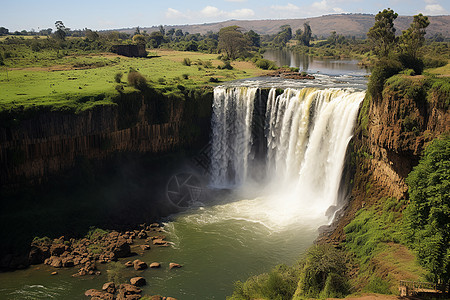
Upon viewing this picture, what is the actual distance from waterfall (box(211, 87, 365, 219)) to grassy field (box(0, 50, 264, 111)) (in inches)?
290

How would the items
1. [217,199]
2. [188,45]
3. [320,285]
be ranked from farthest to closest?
[188,45], [217,199], [320,285]

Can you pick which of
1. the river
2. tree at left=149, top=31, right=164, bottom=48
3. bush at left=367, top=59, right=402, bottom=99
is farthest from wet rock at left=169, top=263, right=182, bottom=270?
tree at left=149, top=31, right=164, bottom=48

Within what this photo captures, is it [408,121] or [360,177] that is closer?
[408,121]

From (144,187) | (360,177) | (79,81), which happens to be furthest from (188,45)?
(360,177)

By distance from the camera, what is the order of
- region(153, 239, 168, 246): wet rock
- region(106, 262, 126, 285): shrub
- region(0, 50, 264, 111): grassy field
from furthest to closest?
region(0, 50, 264, 111): grassy field < region(153, 239, 168, 246): wet rock < region(106, 262, 126, 285): shrub

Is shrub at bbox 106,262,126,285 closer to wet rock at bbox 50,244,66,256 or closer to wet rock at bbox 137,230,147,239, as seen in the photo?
wet rock at bbox 137,230,147,239

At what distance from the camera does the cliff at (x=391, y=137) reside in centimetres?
2367

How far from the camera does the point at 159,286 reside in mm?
24016

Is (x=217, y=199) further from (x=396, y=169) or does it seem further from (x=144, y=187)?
(x=396, y=169)

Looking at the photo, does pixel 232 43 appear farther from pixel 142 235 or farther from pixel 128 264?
pixel 128 264

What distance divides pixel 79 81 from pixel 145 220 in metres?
20.5

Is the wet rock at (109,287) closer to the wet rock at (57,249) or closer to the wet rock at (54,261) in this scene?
the wet rock at (54,261)

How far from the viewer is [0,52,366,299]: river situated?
81.0 feet

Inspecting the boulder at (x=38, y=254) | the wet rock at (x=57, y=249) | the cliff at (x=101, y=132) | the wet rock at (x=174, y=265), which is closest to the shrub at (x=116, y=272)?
the wet rock at (x=174, y=265)
